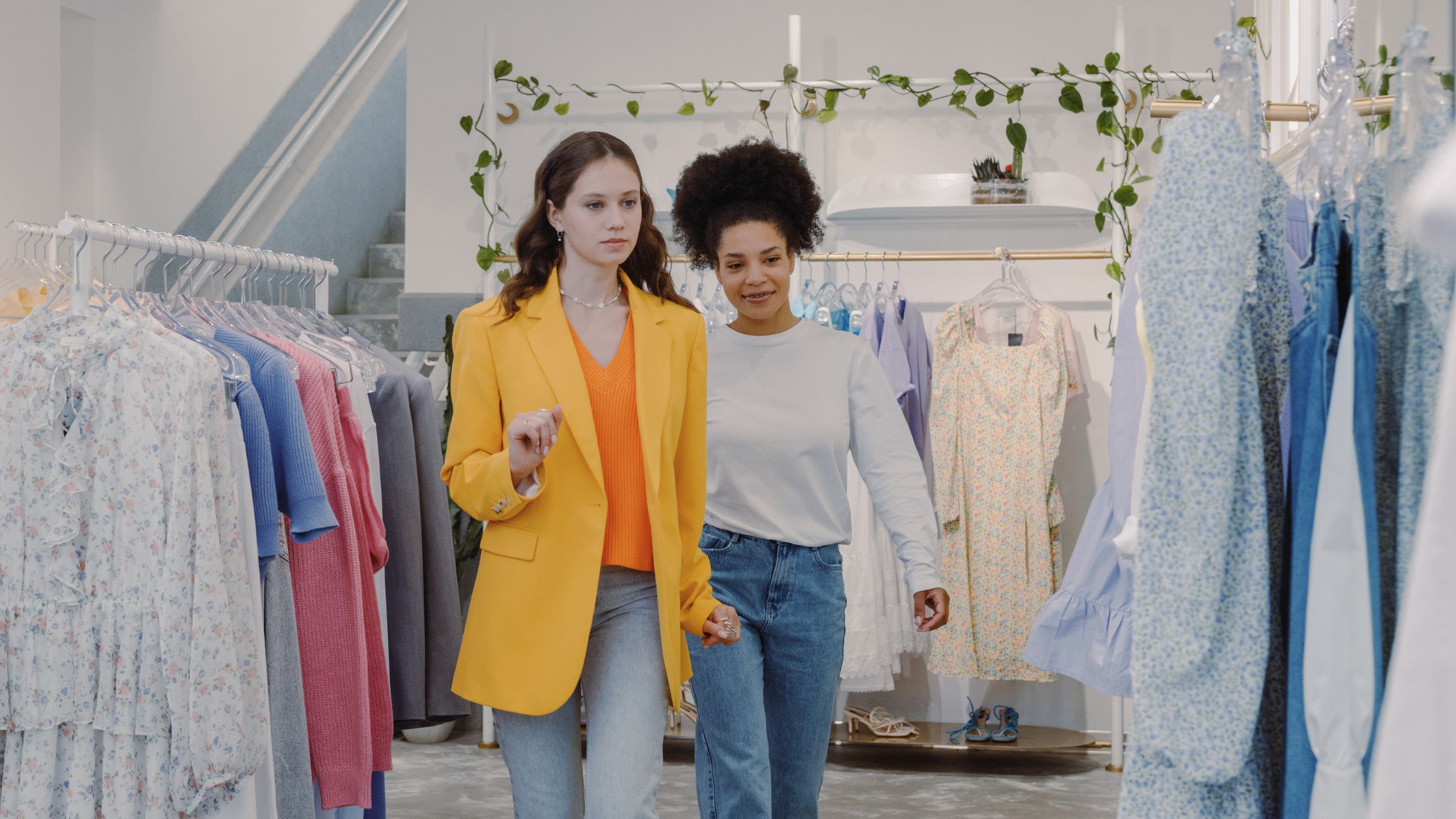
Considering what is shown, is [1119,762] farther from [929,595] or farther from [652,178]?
[652,178]

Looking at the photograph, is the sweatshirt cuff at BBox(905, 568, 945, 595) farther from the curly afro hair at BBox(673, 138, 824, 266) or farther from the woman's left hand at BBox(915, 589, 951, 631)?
the curly afro hair at BBox(673, 138, 824, 266)

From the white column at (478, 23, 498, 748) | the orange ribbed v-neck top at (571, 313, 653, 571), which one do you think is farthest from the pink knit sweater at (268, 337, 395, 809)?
the white column at (478, 23, 498, 748)

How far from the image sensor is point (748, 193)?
9.37 feet

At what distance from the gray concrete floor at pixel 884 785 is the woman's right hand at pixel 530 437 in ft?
7.72

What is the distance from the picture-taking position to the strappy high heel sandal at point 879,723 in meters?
4.66

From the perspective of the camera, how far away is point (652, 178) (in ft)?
16.8

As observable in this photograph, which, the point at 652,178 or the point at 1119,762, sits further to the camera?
the point at 652,178

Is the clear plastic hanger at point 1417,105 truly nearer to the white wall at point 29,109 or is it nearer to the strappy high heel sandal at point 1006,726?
the strappy high heel sandal at point 1006,726

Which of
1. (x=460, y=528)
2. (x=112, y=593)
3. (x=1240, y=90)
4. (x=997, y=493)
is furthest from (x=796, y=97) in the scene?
(x=1240, y=90)

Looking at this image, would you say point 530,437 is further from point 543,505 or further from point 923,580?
point 923,580

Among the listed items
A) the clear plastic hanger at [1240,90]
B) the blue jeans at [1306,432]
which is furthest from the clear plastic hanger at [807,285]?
the blue jeans at [1306,432]

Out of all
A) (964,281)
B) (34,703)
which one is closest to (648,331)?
(34,703)

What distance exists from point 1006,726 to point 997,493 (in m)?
0.90

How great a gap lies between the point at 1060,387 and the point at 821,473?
210 cm
